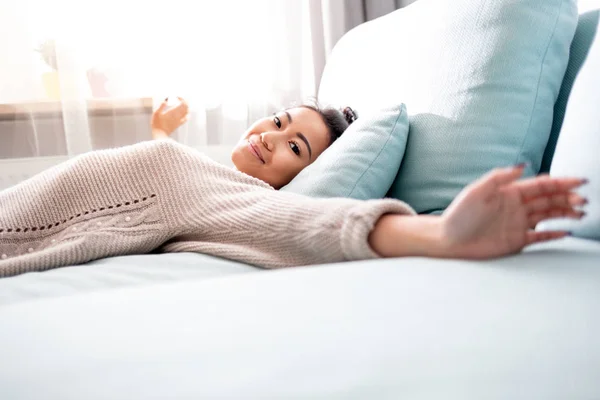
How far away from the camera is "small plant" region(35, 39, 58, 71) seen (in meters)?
2.43

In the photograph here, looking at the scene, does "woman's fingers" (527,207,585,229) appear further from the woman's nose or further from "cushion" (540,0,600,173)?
the woman's nose

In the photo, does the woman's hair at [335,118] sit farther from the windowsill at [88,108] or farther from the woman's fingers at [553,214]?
the windowsill at [88,108]

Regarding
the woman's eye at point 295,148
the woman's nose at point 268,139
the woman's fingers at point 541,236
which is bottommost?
the woman's eye at point 295,148

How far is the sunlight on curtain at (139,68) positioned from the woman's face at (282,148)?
1019 millimetres

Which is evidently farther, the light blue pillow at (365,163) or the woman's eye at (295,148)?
the woman's eye at (295,148)

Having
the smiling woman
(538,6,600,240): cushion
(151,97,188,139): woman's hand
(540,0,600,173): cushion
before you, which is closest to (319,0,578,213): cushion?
(540,0,600,173): cushion

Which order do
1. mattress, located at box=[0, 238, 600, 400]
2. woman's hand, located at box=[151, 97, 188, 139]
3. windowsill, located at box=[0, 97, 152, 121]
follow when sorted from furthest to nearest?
windowsill, located at box=[0, 97, 152, 121] < woman's hand, located at box=[151, 97, 188, 139] < mattress, located at box=[0, 238, 600, 400]

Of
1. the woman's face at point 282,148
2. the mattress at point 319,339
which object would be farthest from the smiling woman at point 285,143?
the mattress at point 319,339

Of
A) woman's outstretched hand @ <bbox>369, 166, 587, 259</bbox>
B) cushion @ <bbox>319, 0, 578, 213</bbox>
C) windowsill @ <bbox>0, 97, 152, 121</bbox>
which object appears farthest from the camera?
windowsill @ <bbox>0, 97, 152, 121</bbox>

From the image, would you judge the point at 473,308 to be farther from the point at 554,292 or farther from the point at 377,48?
the point at 377,48

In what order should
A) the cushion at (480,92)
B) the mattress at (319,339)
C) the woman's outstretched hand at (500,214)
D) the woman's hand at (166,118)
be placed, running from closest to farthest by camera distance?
1. the mattress at (319,339)
2. the woman's outstretched hand at (500,214)
3. the cushion at (480,92)
4. the woman's hand at (166,118)

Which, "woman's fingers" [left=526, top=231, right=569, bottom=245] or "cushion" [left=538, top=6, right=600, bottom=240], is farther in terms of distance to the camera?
"cushion" [left=538, top=6, right=600, bottom=240]

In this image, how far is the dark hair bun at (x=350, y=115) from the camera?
166 centimetres

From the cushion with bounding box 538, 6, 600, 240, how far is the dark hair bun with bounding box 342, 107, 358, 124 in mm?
649
